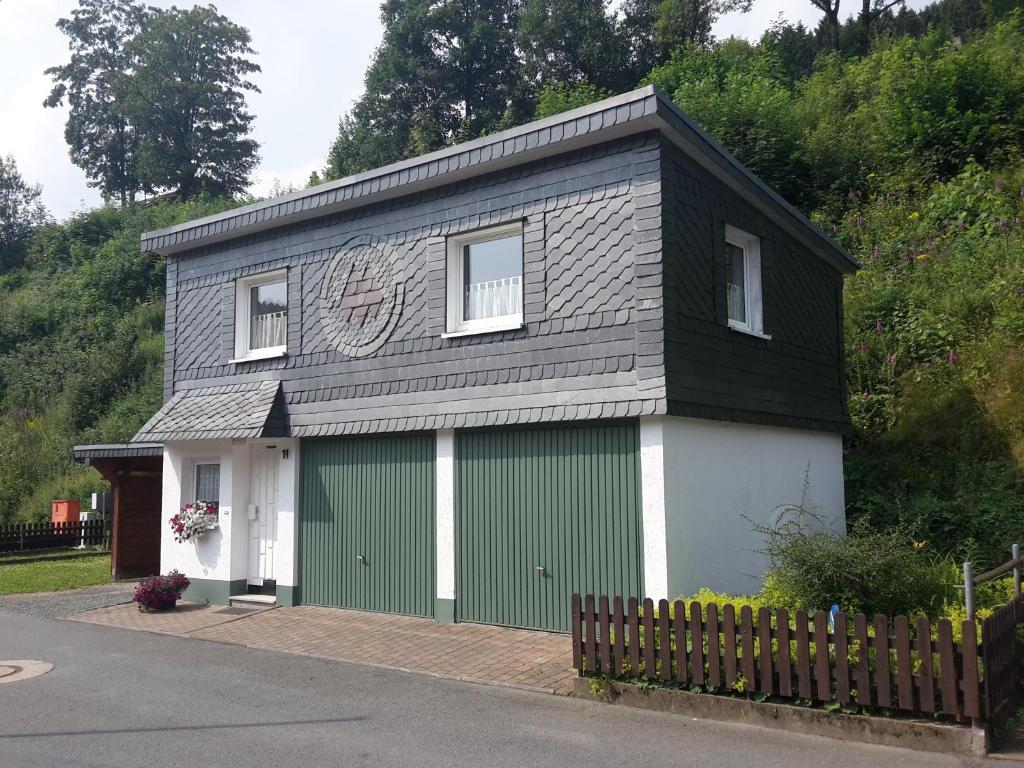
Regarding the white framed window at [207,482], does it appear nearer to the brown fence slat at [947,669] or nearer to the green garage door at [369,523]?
the green garage door at [369,523]

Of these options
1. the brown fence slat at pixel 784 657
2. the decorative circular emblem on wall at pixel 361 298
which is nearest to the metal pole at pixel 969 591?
the brown fence slat at pixel 784 657

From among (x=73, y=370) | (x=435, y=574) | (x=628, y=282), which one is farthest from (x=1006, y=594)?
(x=73, y=370)

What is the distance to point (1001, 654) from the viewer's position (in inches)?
252

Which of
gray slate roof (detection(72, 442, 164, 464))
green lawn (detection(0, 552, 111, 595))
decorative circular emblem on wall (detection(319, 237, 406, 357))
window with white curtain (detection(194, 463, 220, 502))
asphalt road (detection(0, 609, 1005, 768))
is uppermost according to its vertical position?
decorative circular emblem on wall (detection(319, 237, 406, 357))

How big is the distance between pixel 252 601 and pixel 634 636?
7.19 meters

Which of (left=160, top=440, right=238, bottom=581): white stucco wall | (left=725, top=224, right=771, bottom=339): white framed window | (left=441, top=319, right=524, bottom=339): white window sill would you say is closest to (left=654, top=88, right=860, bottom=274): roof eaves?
(left=725, top=224, right=771, bottom=339): white framed window

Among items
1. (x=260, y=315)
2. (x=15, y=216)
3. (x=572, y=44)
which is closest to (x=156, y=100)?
(x=15, y=216)

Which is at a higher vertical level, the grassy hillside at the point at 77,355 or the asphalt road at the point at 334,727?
the grassy hillside at the point at 77,355

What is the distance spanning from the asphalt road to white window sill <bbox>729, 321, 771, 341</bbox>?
209 inches

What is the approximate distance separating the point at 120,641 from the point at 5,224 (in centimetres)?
4763

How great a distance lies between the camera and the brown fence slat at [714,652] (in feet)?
22.5

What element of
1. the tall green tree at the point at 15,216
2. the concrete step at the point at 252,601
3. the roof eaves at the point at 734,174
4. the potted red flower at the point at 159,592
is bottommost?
the concrete step at the point at 252,601

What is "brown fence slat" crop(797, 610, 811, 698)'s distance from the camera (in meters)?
6.45

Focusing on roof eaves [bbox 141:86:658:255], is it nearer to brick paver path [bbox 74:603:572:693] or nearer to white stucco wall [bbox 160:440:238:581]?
white stucco wall [bbox 160:440:238:581]
